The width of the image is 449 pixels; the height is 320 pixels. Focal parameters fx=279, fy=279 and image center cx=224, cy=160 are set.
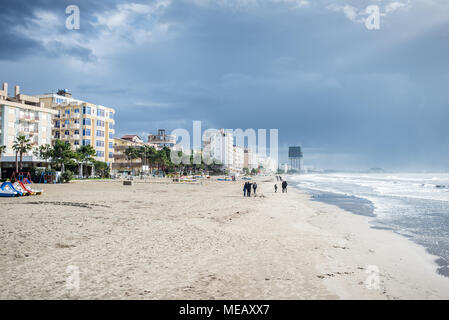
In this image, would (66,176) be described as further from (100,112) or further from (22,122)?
(100,112)

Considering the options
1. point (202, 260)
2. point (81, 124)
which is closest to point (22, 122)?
point (81, 124)

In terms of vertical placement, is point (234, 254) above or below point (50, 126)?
below

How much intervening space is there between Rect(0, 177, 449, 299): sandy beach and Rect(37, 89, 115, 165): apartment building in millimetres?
64026

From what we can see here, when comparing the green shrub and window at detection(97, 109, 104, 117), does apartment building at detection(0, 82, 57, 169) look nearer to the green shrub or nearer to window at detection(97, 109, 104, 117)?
window at detection(97, 109, 104, 117)

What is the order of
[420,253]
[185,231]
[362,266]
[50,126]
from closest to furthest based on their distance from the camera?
1. [362,266]
2. [420,253]
3. [185,231]
4. [50,126]

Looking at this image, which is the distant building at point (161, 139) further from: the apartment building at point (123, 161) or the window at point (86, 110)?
the window at point (86, 110)

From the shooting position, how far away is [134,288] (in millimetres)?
5855

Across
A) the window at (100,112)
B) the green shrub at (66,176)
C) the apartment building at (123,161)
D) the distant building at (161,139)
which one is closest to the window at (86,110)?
the window at (100,112)

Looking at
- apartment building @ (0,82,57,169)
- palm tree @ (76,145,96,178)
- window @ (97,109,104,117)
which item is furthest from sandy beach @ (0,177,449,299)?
window @ (97,109,104,117)

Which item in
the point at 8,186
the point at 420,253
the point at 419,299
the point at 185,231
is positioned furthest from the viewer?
the point at 8,186

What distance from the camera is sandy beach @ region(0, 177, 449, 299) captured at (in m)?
5.93
